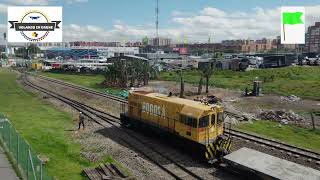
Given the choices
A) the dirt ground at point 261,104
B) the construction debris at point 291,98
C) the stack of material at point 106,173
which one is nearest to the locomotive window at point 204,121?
the stack of material at point 106,173

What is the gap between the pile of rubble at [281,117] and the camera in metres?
37.0

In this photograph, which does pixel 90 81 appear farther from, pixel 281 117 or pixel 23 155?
pixel 23 155

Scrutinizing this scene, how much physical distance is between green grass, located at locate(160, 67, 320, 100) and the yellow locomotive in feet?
103

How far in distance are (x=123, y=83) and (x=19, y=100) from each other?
790 inches

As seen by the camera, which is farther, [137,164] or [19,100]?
[19,100]

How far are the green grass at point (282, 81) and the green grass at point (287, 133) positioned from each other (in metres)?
19.0

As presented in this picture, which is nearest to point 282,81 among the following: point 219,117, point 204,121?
point 219,117

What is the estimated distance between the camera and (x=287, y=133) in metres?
31.8

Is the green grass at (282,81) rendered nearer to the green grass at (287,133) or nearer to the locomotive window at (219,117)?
the green grass at (287,133)

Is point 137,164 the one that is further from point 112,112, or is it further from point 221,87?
point 221,87

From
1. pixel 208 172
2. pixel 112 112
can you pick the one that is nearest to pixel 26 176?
pixel 208 172

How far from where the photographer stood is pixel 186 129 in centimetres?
2373

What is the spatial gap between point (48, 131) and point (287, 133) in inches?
782

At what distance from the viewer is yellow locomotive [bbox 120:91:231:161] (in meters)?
22.9
